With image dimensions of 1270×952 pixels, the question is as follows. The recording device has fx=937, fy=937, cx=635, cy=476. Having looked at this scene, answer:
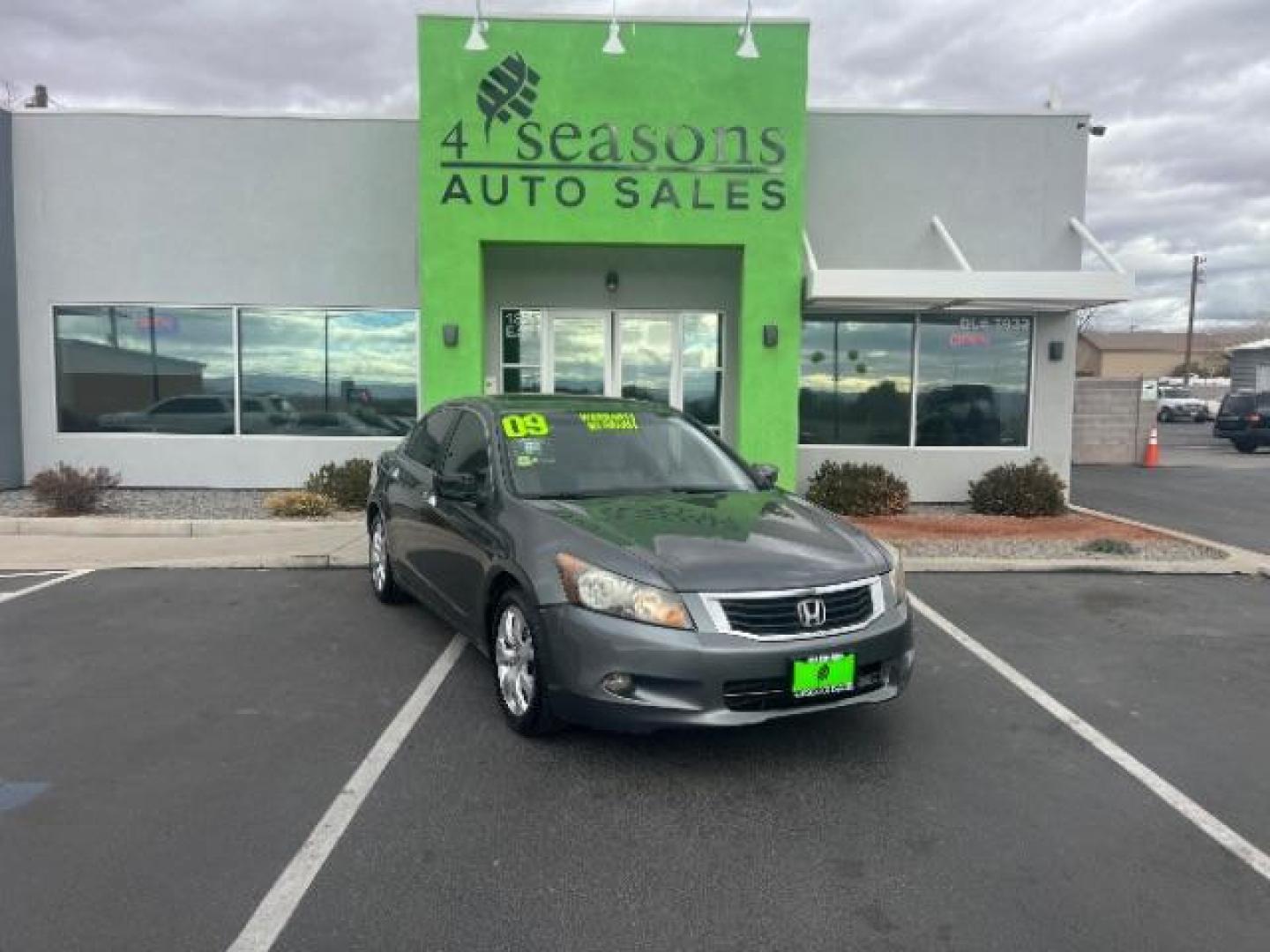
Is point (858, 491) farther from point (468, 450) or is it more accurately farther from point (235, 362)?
point (235, 362)

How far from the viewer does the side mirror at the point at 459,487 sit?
5.15m

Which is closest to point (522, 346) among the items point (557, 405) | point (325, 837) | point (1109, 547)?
point (557, 405)

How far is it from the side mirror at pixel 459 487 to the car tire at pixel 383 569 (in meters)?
1.61

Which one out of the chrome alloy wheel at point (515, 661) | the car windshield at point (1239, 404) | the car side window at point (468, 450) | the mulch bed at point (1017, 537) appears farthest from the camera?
the car windshield at point (1239, 404)

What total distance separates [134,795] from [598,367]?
9401 millimetres

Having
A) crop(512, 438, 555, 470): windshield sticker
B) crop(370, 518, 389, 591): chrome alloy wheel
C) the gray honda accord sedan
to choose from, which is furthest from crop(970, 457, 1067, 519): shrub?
crop(512, 438, 555, 470): windshield sticker

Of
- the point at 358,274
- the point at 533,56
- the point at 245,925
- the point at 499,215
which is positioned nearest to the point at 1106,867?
the point at 245,925

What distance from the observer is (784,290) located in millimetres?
10961

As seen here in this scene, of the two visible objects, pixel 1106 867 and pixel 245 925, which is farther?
pixel 1106 867

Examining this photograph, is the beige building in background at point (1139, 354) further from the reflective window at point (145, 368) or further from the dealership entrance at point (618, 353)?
the reflective window at point (145, 368)

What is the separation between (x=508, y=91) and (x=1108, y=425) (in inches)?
626

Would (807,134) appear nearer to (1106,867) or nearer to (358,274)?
(358,274)

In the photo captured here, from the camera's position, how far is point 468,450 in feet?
18.8

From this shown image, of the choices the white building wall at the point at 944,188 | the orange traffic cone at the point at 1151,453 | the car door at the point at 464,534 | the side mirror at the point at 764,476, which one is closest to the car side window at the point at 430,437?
the car door at the point at 464,534
